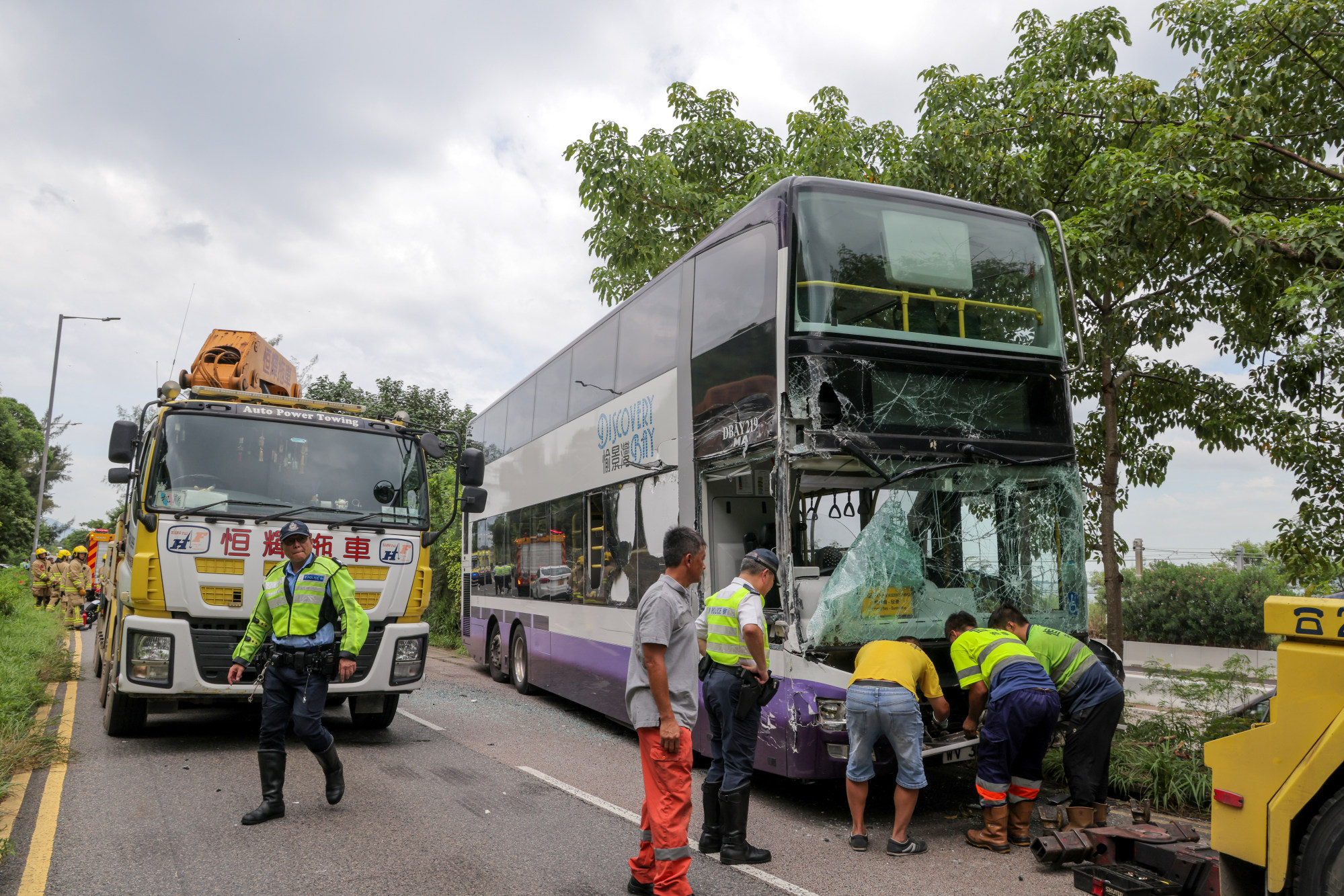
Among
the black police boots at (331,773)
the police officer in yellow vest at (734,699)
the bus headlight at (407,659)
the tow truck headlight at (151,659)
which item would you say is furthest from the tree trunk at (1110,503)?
the tow truck headlight at (151,659)

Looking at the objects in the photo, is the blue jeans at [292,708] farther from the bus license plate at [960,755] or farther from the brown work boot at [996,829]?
the brown work boot at [996,829]

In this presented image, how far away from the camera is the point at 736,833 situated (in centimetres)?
499

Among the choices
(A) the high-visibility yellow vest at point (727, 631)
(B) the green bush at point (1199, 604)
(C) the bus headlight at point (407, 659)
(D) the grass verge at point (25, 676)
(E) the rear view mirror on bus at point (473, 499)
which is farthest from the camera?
(B) the green bush at point (1199, 604)

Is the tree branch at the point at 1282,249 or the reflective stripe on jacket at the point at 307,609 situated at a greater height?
the tree branch at the point at 1282,249

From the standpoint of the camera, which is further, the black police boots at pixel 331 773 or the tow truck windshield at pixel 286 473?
the tow truck windshield at pixel 286 473

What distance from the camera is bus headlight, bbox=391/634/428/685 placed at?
7.89 meters

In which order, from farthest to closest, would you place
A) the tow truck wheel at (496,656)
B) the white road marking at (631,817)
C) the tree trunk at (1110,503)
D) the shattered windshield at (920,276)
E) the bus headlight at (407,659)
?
the tow truck wheel at (496,656), the tree trunk at (1110,503), the bus headlight at (407,659), the shattered windshield at (920,276), the white road marking at (631,817)

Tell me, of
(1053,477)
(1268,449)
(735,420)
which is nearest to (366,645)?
(735,420)

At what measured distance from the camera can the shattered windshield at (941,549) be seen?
19.7ft

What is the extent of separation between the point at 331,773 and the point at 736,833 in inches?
107

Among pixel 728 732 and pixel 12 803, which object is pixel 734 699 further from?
pixel 12 803

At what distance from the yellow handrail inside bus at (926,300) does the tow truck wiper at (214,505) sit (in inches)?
188

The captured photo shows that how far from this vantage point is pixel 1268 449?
8945 millimetres

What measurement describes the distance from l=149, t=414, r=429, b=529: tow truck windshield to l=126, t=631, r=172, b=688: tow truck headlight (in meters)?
0.98
